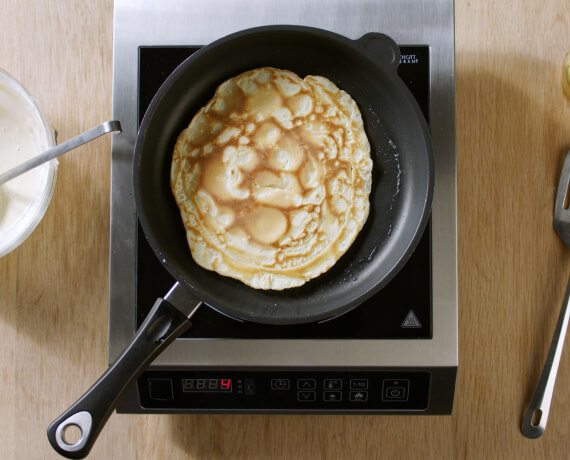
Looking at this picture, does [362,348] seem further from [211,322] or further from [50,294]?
[50,294]

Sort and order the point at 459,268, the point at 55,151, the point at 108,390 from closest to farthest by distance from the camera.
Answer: the point at 108,390, the point at 55,151, the point at 459,268

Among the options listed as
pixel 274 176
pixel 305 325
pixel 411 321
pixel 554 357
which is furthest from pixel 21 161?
pixel 554 357

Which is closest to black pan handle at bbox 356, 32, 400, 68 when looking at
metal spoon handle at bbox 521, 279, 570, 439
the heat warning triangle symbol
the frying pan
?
the frying pan

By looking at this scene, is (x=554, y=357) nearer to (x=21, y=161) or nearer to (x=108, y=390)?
(x=108, y=390)

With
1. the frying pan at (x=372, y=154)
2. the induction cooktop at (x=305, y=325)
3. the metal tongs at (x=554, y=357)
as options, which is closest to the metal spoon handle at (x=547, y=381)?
the metal tongs at (x=554, y=357)

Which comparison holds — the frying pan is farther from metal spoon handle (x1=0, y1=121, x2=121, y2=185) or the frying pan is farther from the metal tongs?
the metal tongs
